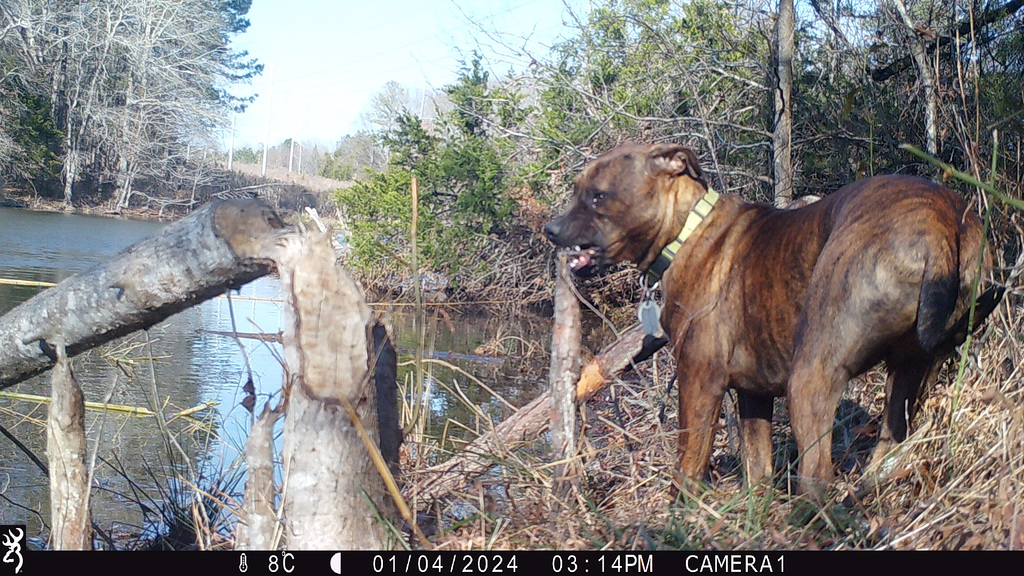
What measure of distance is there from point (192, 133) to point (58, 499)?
35.0 metres

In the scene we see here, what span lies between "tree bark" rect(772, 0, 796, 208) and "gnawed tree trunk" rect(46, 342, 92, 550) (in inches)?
221

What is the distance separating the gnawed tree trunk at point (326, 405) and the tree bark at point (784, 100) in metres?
5.08

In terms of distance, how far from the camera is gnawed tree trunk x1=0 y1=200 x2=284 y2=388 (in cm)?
341

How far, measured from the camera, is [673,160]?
4.26m

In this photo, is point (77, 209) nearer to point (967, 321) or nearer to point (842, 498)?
point (842, 498)

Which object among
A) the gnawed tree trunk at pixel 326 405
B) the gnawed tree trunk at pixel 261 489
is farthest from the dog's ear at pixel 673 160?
the gnawed tree trunk at pixel 261 489

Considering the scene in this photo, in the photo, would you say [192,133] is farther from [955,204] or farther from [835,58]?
[955,204]

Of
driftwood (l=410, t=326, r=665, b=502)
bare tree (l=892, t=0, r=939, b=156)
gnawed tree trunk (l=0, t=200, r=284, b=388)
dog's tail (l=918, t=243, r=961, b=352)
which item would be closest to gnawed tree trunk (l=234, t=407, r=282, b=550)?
gnawed tree trunk (l=0, t=200, r=284, b=388)

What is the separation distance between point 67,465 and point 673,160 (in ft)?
10.2

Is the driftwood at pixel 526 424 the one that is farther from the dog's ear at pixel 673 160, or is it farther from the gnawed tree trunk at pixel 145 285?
the gnawed tree trunk at pixel 145 285

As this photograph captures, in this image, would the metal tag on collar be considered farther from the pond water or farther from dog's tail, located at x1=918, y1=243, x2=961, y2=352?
dog's tail, located at x1=918, y1=243, x2=961, y2=352
